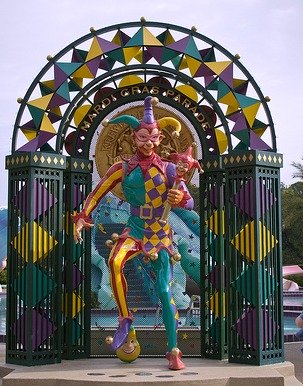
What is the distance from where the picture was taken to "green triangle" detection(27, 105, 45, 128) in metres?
8.28

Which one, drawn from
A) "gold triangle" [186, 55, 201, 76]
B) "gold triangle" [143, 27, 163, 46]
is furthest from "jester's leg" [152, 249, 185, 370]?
"gold triangle" [143, 27, 163, 46]

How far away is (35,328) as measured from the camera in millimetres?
7902

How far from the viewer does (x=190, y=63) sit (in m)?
8.50

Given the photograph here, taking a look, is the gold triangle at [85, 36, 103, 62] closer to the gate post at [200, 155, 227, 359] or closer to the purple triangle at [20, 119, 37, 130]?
the purple triangle at [20, 119, 37, 130]

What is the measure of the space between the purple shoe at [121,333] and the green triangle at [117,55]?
299 cm

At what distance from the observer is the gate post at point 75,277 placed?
8.46 meters

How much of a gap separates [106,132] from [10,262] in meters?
1.94

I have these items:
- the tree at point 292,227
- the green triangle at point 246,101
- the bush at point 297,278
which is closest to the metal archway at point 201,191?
the green triangle at point 246,101

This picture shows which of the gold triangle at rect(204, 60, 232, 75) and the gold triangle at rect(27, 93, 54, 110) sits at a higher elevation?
the gold triangle at rect(204, 60, 232, 75)

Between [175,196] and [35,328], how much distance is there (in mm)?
2123

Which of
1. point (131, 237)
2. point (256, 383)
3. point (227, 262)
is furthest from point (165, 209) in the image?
point (256, 383)

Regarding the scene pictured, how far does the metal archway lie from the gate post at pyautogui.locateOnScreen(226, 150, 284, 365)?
0.04ft

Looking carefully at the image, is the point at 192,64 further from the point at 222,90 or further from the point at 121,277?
the point at 121,277

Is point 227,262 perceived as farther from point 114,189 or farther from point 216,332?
point 114,189
